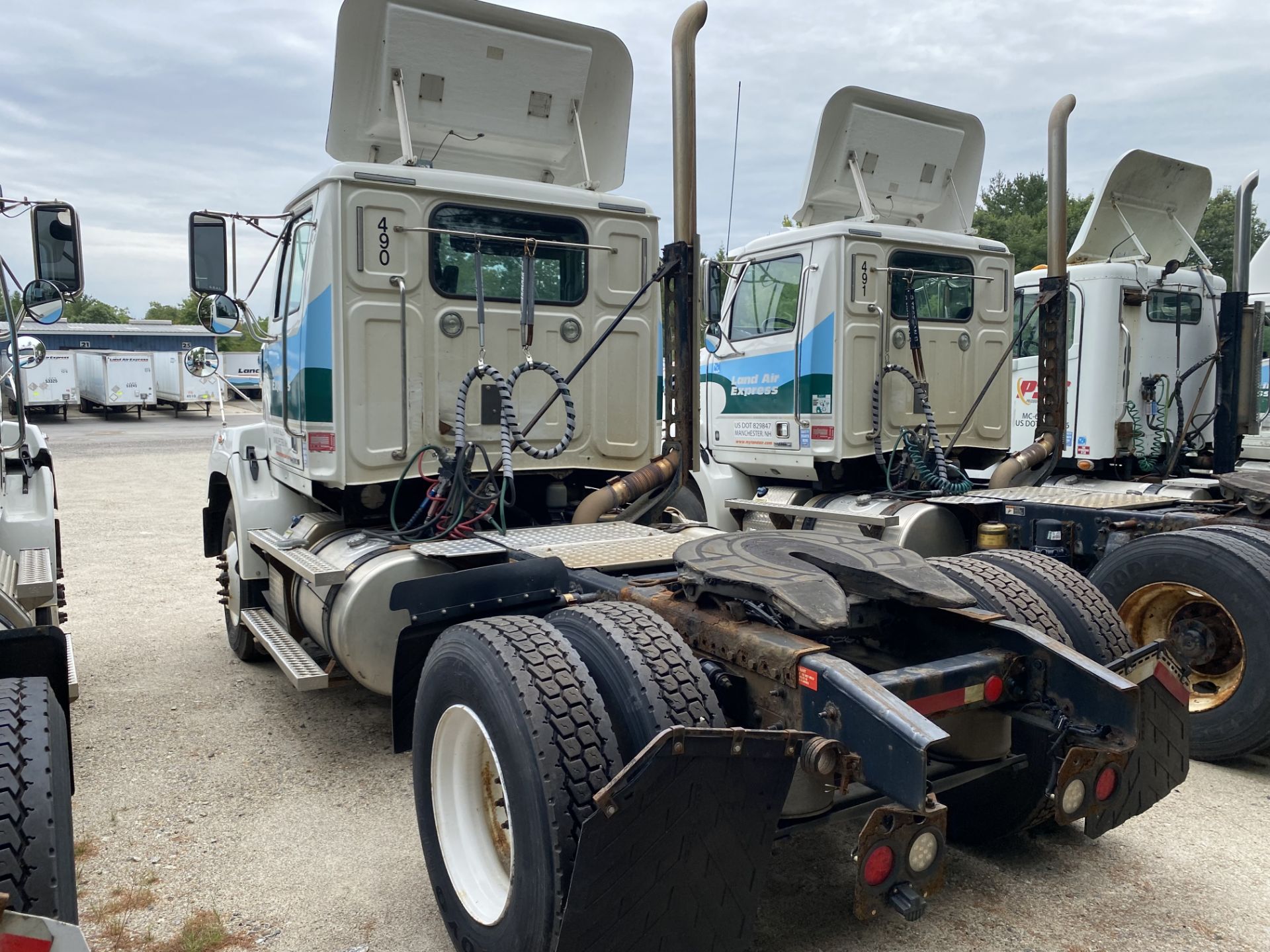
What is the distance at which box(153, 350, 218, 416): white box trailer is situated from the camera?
3397 centimetres

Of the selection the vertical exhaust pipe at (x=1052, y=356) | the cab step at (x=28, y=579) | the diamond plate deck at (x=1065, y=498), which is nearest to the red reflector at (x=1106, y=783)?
the diamond plate deck at (x=1065, y=498)

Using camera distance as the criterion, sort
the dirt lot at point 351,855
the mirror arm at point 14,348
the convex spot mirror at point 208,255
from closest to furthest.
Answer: the dirt lot at point 351,855 < the mirror arm at point 14,348 < the convex spot mirror at point 208,255

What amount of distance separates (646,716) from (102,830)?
2.51 meters

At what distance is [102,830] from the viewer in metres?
3.90

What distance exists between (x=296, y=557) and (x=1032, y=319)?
6.01 meters

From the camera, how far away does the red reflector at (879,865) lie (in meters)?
2.30

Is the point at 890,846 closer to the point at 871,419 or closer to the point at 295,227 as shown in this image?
the point at 295,227

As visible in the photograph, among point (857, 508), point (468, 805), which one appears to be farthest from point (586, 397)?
point (468, 805)

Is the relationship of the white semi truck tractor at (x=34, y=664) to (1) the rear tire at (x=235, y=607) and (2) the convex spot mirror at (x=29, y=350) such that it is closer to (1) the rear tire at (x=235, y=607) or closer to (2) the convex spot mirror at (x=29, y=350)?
(2) the convex spot mirror at (x=29, y=350)

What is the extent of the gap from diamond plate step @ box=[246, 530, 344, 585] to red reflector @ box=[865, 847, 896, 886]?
2.75m

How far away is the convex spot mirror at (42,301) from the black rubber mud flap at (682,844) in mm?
2766

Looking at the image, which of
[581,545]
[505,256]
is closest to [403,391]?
[505,256]

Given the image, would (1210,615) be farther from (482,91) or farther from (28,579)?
(28,579)

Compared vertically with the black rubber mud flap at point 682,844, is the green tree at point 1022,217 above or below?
above
